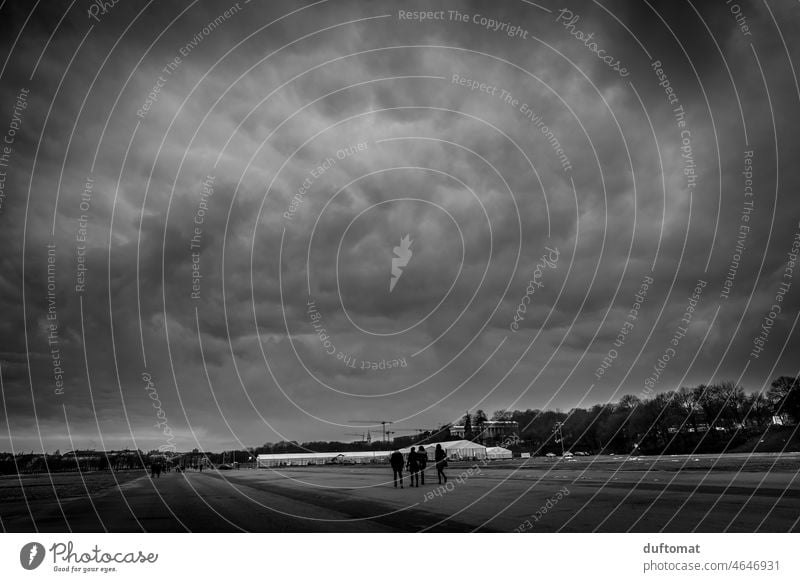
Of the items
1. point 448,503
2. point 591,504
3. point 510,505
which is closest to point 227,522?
point 448,503
